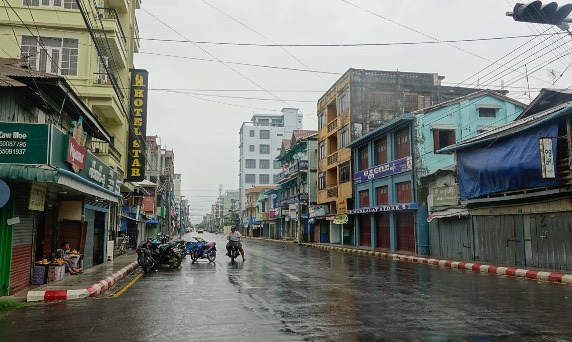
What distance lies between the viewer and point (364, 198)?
40.5 metres

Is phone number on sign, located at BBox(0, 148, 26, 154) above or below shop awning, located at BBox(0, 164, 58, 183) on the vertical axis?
above

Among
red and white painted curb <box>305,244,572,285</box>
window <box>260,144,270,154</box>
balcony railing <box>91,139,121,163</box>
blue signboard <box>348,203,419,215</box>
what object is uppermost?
window <box>260,144,270,154</box>

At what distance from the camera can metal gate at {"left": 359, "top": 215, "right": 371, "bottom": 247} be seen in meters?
39.6

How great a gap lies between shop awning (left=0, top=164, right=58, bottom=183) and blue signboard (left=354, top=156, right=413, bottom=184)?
2494 cm

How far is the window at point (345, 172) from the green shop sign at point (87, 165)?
2620cm

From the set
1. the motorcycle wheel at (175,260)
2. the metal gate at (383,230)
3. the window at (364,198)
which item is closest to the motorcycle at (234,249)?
the motorcycle wheel at (175,260)

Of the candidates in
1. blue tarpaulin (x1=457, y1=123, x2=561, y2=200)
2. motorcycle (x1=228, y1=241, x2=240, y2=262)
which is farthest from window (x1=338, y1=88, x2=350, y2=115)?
motorcycle (x1=228, y1=241, x2=240, y2=262)

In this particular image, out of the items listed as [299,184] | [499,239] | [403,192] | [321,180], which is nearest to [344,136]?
[321,180]

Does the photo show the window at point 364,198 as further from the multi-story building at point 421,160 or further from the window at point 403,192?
the window at point 403,192

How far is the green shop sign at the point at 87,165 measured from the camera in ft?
39.7

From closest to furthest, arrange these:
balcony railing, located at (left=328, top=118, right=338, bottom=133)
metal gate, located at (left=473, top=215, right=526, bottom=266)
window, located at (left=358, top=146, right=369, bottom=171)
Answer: metal gate, located at (left=473, top=215, right=526, bottom=266), window, located at (left=358, top=146, right=369, bottom=171), balcony railing, located at (left=328, top=118, right=338, bottom=133)

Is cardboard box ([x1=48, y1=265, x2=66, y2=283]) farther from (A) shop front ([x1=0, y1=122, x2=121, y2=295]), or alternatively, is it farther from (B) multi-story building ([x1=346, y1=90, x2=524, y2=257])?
(B) multi-story building ([x1=346, y1=90, x2=524, y2=257])

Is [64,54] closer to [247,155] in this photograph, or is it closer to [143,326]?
[143,326]

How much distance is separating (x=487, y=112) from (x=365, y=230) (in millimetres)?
14063
